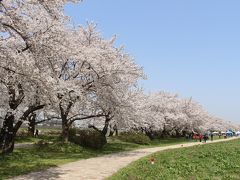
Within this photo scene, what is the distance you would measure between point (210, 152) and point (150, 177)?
682cm

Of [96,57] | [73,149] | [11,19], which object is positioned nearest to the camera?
[11,19]

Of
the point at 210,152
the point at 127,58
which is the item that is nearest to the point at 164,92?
the point at 127,58

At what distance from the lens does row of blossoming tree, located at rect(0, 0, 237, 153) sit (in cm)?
1478

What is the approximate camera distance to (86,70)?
91.7 ft

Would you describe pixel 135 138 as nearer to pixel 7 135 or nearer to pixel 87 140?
pixel 87 140

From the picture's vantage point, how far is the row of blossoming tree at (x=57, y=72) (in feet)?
48.5

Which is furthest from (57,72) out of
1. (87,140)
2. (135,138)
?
(135,138)

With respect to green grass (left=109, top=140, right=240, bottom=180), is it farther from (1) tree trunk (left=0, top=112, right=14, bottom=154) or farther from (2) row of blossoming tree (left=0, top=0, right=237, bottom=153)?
(1) tree trunk (left=0, top=112, right=14, bottom=154)

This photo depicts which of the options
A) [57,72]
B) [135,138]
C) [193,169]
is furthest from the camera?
[135,138]

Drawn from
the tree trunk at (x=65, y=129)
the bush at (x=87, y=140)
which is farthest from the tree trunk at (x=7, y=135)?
the bush at (x=87, y=140)

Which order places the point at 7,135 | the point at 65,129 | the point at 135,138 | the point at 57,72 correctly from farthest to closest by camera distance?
1. the point at 135,138
2. the point at 65,129
3. the point at 57,72
4. the point at 7,135

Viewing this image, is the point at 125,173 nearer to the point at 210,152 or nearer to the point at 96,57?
the point at 210,152

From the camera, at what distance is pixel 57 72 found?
84.9 feet

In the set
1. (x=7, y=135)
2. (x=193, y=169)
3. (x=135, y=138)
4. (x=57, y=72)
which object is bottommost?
(x=193, y=169)
